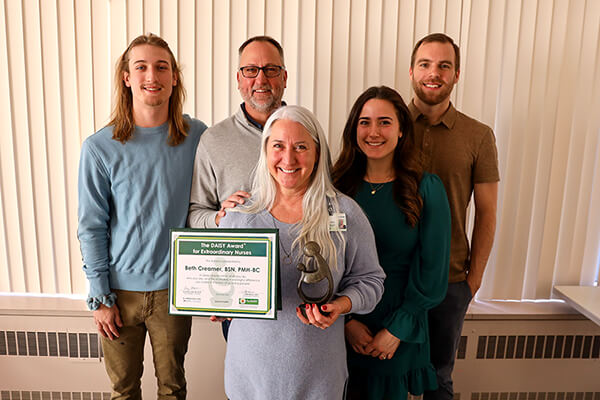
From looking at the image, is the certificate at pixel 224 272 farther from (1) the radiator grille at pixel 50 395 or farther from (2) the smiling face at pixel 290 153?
(1) the radiator grille at pixel 50 395

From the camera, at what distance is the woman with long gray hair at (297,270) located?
1.36 meters

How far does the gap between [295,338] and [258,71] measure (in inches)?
43.8

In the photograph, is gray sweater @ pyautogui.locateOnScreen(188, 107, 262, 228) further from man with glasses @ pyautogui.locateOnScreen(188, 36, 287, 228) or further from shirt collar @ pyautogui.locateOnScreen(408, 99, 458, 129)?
shirt collar @ pyautogui.locateOnScreen(408, 99, 458, 129)

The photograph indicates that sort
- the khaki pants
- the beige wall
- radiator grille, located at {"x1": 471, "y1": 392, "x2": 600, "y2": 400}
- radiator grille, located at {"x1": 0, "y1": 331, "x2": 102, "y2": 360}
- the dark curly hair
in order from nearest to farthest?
the dark curly hair
the khaki pants
the beige wall
radiator grille, located at {"x1": 0, "y1": 331, "x2": 102, "y2": 360}
radiator grille, located at {"x1": 471, "y1": 392, "x2": 600, "y2": 400}

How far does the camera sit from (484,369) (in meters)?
2.48

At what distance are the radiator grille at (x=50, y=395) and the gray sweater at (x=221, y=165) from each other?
4.70ft

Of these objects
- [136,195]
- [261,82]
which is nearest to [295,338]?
[136,195]

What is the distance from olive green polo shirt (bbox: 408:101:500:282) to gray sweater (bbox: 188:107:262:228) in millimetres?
780

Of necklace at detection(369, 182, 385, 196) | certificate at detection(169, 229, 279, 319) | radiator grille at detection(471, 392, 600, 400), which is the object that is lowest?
radiator grille at detection(471, 392, 600, 400)

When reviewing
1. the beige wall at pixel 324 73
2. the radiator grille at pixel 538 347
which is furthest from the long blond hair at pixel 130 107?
the radiator grille at pixel 538 347

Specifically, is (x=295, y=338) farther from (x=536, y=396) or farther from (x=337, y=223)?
(x=536, y=396)

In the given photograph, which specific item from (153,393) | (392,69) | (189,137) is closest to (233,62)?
(189,137)

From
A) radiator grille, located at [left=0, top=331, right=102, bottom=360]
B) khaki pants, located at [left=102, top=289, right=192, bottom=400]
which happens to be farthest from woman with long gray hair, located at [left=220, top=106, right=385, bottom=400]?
radiator grille, located at [left=0, top=331, right=102, bottom=360]

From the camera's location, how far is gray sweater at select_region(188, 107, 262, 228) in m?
1.76
